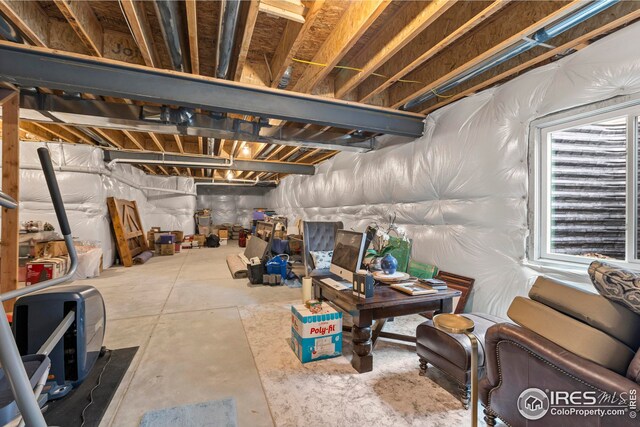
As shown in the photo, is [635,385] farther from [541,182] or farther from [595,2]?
[595,2]

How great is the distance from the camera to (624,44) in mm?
1866

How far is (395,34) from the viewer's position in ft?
7.29

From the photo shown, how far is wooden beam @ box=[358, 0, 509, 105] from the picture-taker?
194 cm

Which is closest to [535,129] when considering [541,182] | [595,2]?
[541,182]

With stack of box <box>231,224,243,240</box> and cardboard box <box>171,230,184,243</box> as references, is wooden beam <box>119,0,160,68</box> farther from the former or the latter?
stack of box <box>231,224,243,240</box>

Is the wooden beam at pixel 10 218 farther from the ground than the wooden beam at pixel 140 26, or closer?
closer

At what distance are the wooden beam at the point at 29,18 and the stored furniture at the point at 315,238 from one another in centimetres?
306

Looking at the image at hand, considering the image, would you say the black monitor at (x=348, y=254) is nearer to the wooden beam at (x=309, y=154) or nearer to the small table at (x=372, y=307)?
the small table at (x=372, y=307)

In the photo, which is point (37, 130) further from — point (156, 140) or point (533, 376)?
point (533, 376)

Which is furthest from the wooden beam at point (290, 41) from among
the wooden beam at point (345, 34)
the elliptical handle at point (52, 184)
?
the elliptical handle at point (52, 184)

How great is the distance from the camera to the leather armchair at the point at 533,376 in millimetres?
1035

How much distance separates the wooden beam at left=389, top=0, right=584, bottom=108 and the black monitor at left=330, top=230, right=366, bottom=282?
1.86 m

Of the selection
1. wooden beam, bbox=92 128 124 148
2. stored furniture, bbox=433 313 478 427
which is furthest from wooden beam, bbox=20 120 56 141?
stored furniture, bbox=433 313 478 427

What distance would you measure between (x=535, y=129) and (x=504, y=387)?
2.21m
